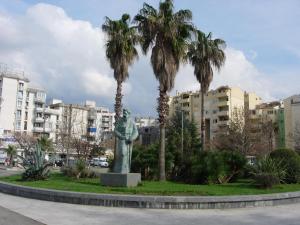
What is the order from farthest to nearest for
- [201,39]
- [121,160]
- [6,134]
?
[6,134], [201,39], [121,160]

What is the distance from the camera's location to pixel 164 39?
78.1ft

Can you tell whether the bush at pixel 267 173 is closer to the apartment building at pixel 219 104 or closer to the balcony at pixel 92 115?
the apartment building at pixel 219 104

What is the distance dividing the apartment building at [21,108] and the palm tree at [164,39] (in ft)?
233

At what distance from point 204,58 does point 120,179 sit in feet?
60.4

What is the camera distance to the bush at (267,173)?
17.1 meters

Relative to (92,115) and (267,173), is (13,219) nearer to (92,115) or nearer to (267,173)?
(267,173)

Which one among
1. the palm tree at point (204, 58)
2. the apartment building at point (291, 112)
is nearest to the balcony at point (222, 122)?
the apartment building at point (291, 112)

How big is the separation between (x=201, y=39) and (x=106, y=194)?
21.6 metres

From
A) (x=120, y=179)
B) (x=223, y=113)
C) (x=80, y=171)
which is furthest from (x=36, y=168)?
(x=223, y=113)

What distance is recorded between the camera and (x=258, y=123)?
6347 centimetres

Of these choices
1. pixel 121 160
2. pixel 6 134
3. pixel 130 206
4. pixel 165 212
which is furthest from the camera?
pixel 6 134

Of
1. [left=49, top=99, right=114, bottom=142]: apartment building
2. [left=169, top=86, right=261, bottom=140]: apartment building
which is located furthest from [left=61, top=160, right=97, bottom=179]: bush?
[left=49, top=99, right=114, bottom=142]: apartment building

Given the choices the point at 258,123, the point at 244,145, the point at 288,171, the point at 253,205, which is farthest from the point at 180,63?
the point at 258,123

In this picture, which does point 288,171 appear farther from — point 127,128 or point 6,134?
point 6,134
